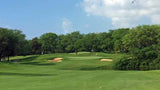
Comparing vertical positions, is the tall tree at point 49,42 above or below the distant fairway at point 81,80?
above

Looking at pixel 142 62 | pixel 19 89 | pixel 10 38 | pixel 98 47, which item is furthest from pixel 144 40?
pixel 98 47

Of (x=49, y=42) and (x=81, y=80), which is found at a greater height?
(x=49, y=42)

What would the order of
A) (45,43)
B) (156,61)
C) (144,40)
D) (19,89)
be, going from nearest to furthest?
(19,89)
(156,61)
(144,40)
(45,43)

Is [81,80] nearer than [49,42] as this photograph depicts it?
Yes

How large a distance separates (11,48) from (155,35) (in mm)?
35775

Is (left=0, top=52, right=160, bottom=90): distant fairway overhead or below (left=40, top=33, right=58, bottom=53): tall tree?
below

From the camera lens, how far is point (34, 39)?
112 metres

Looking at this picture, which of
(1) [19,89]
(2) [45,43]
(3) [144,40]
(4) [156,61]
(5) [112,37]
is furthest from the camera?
(2) [45,43]

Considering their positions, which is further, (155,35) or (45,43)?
(45,43)

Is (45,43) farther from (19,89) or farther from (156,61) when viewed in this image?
(19,89)

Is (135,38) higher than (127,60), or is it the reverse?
(135,38)

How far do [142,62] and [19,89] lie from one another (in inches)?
1417

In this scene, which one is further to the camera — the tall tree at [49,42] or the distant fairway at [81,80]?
the tall tree at [49,42]

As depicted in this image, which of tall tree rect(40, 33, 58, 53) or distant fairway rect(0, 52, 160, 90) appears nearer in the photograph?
distant fairway rect(0, 52, 160, 90)
